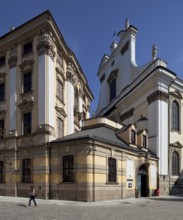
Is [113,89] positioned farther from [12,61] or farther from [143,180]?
[12,61]

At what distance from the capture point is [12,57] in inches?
1340

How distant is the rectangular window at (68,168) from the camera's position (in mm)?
27094

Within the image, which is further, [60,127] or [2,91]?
[2,91]

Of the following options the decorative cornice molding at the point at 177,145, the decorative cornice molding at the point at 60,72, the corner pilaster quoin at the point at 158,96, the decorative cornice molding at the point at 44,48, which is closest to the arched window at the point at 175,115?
the decorative cornice molding at the point at 177,145

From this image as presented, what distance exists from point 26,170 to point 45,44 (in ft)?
→ 39.9

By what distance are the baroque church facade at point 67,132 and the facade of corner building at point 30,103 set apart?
0.09 metres

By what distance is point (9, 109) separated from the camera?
109 ft

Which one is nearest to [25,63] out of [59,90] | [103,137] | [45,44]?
[45,44]

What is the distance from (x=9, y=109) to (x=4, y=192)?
8.22 m

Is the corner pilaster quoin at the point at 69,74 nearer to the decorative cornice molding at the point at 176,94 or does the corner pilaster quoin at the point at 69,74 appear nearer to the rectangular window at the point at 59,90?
the rectangular window at the point at 59,90

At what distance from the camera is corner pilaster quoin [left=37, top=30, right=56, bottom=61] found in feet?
A: 103

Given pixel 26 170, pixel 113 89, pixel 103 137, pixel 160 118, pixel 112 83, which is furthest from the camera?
pixel 112 83

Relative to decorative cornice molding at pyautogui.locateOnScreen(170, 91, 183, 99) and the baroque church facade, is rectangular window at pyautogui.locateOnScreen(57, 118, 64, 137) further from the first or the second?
decorative cornice molding at pyautogui.locateOnScreen(170, 91, 183, 99)

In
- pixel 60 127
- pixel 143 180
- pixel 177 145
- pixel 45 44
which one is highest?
pixel 45 44
